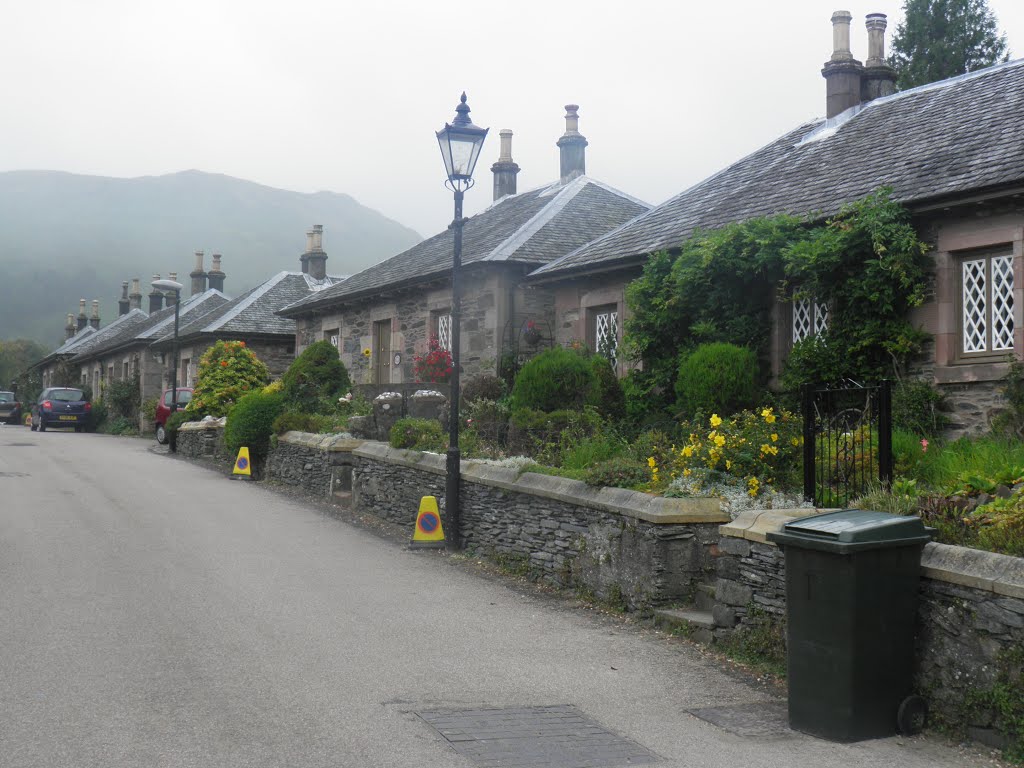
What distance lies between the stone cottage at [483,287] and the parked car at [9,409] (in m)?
28.2

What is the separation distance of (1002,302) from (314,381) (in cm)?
1384

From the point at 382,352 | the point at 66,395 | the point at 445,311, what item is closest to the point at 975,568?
the point at 445,311

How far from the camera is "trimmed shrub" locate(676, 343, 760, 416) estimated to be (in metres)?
12.7

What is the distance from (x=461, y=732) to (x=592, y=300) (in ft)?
40.8

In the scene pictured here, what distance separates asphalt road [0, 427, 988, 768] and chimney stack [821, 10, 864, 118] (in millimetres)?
10857

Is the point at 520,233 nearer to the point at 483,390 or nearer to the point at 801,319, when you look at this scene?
the point at 483,390

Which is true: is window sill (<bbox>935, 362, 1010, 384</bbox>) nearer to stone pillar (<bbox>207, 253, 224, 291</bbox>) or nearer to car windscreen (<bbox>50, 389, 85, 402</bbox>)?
car windscreen (<bbox>50, 389, 85, 402</bbox>)

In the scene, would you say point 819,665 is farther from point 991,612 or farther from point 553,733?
point 553,733

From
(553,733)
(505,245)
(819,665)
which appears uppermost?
(505,245)

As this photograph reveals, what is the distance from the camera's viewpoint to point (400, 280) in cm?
2291

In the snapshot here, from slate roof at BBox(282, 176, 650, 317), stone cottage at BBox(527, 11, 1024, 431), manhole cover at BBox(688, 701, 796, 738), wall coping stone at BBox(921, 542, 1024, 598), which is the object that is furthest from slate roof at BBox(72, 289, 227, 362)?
wall coping stone at BBox(921, 542, 1024, 598)

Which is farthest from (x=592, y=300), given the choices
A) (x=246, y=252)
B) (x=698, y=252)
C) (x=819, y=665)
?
(x=246, y=252)

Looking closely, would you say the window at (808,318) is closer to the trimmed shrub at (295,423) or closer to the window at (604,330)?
the window at (604,330)

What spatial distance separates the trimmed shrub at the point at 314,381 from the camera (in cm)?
2139
